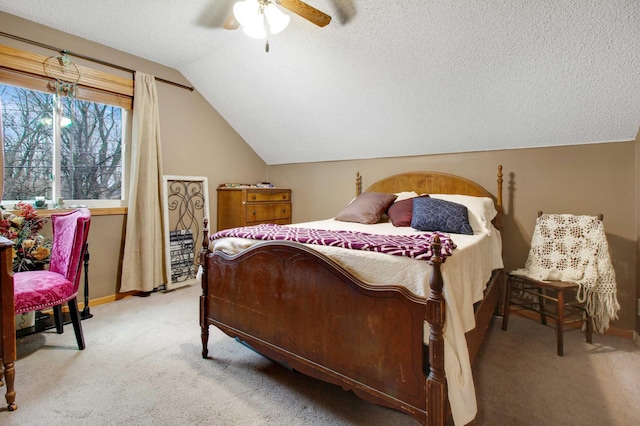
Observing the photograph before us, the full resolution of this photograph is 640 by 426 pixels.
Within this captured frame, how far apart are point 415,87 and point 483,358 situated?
2.13 metres

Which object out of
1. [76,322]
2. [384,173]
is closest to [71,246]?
[76,322]

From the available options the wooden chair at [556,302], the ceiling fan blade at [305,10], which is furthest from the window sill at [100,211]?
the wooden chair at [556,302]

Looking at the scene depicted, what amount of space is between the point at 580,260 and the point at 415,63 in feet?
6.38

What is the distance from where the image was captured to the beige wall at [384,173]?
8.01 ft

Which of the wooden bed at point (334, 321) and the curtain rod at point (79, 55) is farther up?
the curtain rod at point (79, 55)

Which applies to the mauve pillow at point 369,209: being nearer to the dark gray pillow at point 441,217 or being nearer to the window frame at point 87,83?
the dark gray pillow at point 441,217

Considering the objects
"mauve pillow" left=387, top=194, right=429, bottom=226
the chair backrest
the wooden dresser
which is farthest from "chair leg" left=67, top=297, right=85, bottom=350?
"mauve pillow" left=387, top=194, right=429, bottom=226

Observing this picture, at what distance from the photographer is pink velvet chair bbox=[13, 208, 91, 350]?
1.90 meters

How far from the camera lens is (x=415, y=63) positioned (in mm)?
2502

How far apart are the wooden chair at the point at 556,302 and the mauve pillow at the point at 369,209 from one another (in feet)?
3.79

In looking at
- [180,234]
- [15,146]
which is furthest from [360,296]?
[15,146]

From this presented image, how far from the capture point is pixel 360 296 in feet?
4.55

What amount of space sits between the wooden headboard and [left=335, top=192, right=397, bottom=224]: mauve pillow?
359 mm

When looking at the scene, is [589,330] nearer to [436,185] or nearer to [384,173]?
[436,185]
